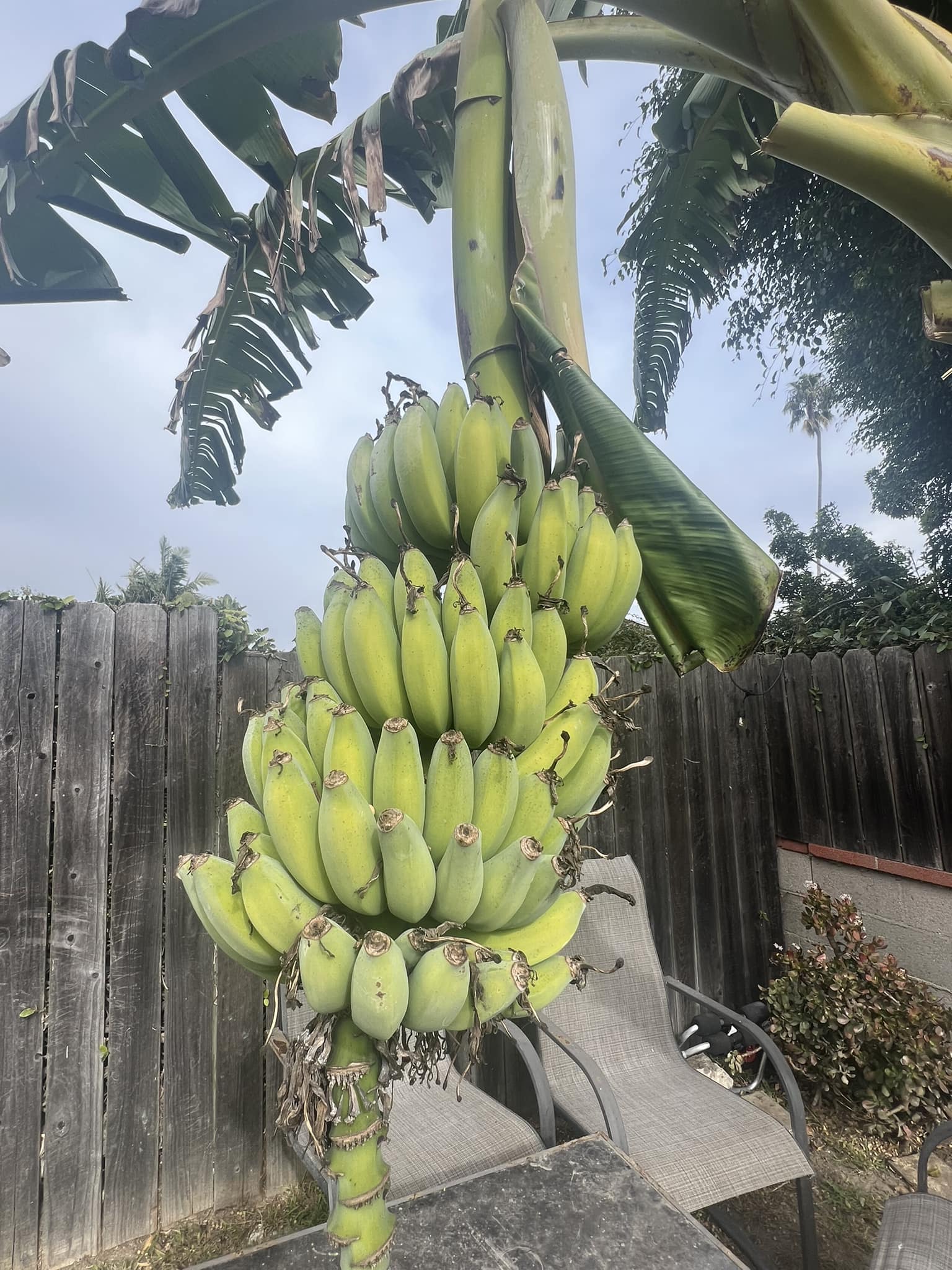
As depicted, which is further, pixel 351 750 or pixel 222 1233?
pixel 222 1233

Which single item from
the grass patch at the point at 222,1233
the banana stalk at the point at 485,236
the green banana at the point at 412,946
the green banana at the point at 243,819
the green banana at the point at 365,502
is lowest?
the grass patch at the point at 222,1233

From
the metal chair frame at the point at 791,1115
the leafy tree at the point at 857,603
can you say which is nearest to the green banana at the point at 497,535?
the metal chair frame at the point at 791,1115

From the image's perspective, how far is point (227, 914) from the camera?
728 millimetres

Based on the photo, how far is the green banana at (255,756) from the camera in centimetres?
87

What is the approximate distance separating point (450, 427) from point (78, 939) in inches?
81.3

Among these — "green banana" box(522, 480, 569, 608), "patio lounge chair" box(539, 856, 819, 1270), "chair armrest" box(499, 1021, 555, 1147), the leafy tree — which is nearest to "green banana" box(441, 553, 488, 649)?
"green banana" box(522, 480, 569, 608)

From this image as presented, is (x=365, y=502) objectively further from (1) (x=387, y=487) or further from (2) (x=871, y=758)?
(2) (x=871, y=758)

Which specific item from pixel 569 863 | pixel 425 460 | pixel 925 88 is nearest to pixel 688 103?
pixel 925 88

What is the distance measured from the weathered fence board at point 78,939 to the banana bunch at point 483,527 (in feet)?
5.25

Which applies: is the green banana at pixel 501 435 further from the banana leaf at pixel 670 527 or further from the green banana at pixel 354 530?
the green banana at pixel 354 530

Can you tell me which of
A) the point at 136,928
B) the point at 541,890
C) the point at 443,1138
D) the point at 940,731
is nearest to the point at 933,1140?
the point at 443,1138

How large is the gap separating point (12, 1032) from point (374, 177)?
2618mm

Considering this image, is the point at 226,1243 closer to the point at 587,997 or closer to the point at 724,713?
the point at 587,997

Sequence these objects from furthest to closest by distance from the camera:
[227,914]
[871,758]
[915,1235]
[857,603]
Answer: [857,603], [871,758], [915,1235], [227,914]
